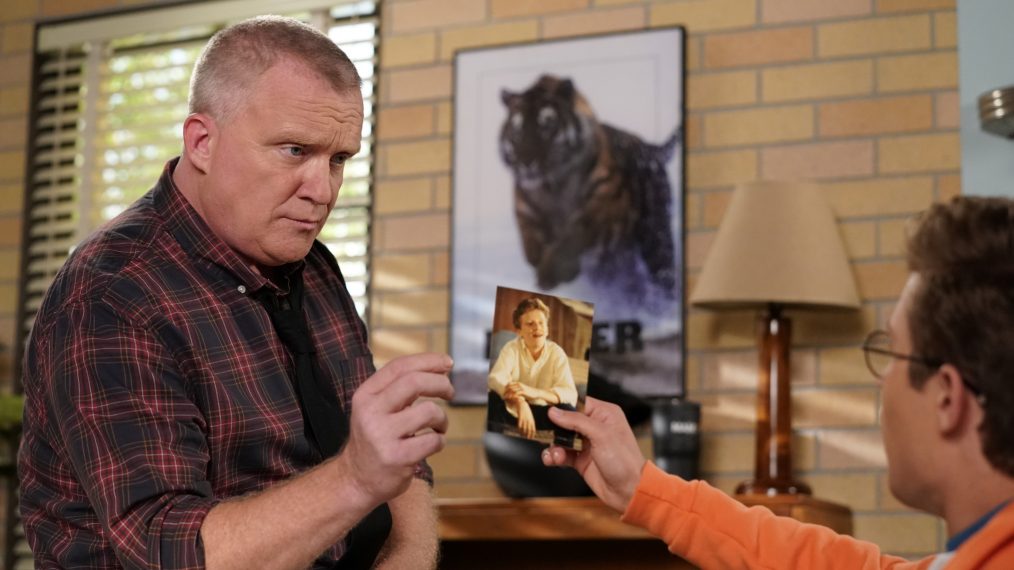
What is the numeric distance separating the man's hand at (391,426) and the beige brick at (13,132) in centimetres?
340

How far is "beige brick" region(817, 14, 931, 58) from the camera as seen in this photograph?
3.54m

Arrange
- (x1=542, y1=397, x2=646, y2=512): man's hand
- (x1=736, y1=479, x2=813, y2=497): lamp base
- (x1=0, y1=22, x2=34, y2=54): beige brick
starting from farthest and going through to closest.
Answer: (x1=0, y1=22, x2=34, y2=54): beige brick < (x1=736, y1=479, x2=813, y2=497): lamp base < (x1=542, y1=397, x2=646, y2=512): man's hand

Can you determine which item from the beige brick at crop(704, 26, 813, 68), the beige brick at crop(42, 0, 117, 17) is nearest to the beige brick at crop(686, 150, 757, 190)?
the beige brick at crop(704, 26, 813, 68)

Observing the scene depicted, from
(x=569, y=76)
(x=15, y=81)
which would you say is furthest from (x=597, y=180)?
(x=15, y=81)

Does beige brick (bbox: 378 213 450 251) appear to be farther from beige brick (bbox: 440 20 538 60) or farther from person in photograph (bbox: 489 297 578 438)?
person in photograph (bbox: 489 297 578 438)

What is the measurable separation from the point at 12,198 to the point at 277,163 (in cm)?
298

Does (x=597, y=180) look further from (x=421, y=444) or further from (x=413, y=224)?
(x=421, y=444)

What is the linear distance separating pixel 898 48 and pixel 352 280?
1748mm

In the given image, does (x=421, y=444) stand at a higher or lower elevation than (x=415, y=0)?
lower

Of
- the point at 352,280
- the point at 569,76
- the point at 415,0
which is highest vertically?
the point at 415,0

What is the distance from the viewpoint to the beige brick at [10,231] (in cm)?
461

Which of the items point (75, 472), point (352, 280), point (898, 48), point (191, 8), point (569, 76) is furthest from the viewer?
point (191, 8)

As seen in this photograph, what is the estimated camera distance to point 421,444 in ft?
5.52

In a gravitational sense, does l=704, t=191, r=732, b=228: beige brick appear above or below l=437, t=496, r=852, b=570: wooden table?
above
